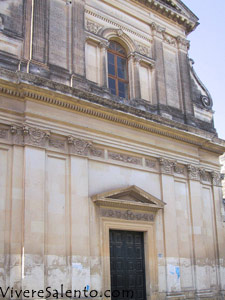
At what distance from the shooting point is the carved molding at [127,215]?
43.2ft

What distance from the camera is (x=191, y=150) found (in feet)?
54.2

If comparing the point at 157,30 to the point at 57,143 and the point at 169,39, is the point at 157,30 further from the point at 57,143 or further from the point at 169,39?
the point at 57,143

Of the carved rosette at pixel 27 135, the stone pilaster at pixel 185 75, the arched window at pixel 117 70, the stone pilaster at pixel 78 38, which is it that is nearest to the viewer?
the carved rosette at pixel 27 135

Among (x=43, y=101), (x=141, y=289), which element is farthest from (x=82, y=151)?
(x=141, y=289)

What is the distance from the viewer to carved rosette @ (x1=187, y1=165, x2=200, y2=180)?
53.2ft

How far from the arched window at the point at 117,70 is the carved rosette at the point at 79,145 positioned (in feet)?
9.96

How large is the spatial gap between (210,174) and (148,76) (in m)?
4.82

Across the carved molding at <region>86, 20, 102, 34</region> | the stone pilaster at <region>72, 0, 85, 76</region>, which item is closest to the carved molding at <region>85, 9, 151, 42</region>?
the carved molding at <region>86, 20, 102, 34</region>

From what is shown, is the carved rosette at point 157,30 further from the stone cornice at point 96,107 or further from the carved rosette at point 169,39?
the stone cornice at point 96,107

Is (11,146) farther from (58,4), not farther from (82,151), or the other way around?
(58,4)

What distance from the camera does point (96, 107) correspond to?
13.4 m

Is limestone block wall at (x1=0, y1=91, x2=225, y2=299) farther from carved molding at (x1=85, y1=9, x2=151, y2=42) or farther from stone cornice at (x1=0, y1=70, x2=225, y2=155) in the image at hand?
carved molding at (x1=85, y1=9, x2=151, y2=42)

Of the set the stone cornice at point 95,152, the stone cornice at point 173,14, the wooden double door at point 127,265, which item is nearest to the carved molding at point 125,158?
the stone cornice at point 95,152

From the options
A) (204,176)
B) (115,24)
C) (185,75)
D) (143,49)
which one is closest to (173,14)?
→ (143,49)
